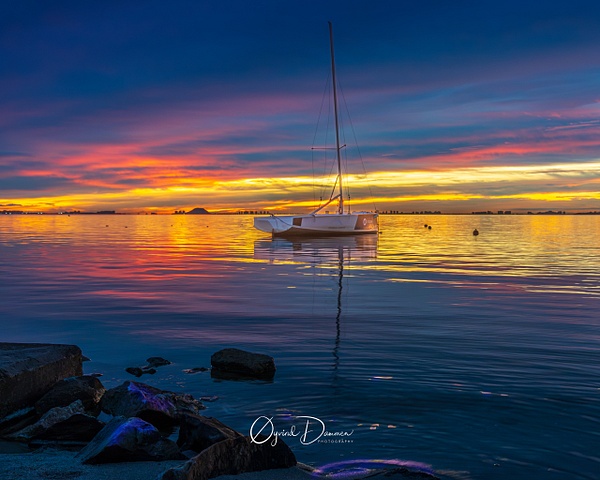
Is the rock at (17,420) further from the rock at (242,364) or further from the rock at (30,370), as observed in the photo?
the rock at (242,364)

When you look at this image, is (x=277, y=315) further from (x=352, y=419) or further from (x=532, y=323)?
(x=352, y=419)

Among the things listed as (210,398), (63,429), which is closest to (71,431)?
(63,429)

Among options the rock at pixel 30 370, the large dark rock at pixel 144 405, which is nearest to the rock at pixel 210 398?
the large dark rock at pixel 144 405

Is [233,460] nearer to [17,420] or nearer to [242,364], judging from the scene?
[17,420]

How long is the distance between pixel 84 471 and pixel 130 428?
62 cm

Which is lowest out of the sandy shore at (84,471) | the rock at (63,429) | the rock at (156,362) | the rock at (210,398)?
the rock at (210,398)

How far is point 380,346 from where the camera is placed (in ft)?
39.7

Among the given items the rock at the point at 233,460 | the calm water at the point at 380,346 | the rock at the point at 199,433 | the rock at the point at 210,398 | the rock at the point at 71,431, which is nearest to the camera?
the rock at the point at 233,460

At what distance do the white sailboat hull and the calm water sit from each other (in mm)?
31750

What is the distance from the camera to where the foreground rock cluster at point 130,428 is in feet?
17.8

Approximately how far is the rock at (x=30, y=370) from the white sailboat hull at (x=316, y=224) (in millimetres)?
50853

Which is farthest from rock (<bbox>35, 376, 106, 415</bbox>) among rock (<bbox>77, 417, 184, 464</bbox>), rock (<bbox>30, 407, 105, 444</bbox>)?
rock (<bbox>77, 417, 184, 464</bbox>)

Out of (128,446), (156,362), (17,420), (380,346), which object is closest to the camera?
(128,446)

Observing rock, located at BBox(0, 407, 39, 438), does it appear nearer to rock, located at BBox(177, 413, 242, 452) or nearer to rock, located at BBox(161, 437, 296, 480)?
rock, located at BBox(177, 413, 242, 452)
